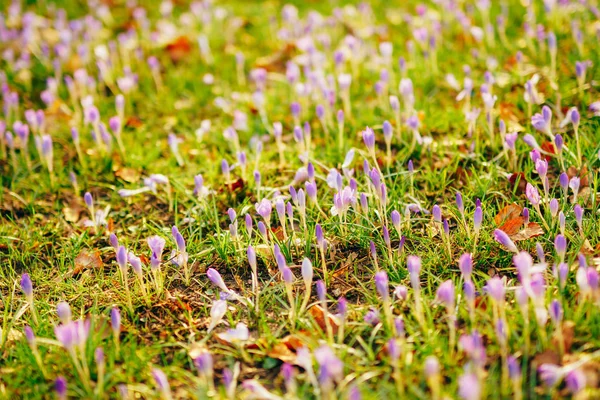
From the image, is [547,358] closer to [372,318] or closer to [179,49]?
[372,318]

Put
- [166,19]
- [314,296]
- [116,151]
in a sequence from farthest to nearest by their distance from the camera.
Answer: [166,19]
[116,151]
[314,296]

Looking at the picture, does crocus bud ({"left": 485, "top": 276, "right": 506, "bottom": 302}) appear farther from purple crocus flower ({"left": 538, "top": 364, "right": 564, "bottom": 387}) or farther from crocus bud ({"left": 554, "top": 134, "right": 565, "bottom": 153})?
crocus bud ({"left": 554, "top": 134, "right": 565, "bottom": 153})

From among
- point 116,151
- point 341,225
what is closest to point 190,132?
point 116,151

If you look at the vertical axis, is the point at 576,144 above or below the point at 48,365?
above

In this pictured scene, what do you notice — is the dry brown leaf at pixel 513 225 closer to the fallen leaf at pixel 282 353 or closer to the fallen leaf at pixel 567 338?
the fallen leaf at pixel 567 338

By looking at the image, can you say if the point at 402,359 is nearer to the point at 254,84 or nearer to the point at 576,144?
the point at 576,144

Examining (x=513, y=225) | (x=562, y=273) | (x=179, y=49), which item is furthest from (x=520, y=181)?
(x=179, y=49)

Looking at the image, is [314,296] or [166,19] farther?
[166,19]
